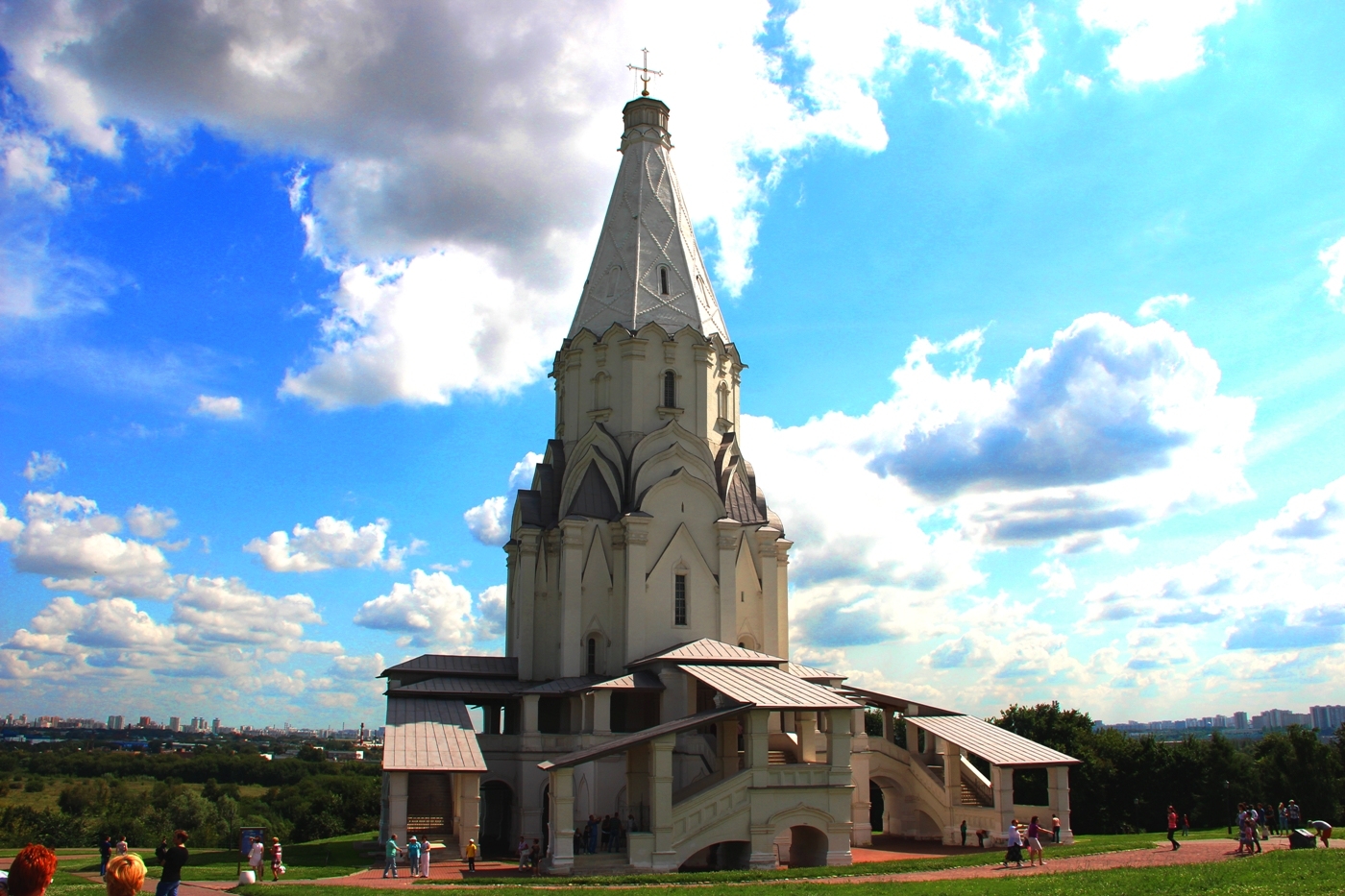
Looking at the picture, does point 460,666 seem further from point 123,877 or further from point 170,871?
point 123,877

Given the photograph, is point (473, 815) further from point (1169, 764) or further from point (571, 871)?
point (1169, 764)

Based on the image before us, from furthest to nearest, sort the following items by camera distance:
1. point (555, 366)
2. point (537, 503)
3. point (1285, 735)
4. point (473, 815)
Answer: point (1285, 735) → point (555, 366) → point (537, 503) → point (473, 815)

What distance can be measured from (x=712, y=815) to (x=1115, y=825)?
88.2 ft

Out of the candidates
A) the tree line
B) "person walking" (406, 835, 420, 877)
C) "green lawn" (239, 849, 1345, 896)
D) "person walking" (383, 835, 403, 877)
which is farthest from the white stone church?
the tree line

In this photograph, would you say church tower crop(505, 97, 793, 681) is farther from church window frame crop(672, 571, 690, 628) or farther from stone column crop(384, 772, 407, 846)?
stone column crop(384, 772, 407, 846)

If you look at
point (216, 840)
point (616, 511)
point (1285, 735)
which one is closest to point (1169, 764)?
point (1285, 735)

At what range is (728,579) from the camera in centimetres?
3147

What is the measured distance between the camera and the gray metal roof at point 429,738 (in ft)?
78.0

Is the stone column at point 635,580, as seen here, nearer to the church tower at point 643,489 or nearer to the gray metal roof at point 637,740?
the church tower at point 643,489

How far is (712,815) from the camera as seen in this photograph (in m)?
21.6

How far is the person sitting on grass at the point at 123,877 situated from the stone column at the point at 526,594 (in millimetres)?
26429

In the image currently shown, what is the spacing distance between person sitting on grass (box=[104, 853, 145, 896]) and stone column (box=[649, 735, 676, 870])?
1617 cm

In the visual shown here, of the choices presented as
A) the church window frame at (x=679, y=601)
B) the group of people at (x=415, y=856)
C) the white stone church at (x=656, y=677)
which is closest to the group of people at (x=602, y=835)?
the white stone church at (x=656, y=677)

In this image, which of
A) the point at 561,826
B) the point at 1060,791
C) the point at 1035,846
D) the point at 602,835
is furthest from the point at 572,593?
the point at 1035,846
